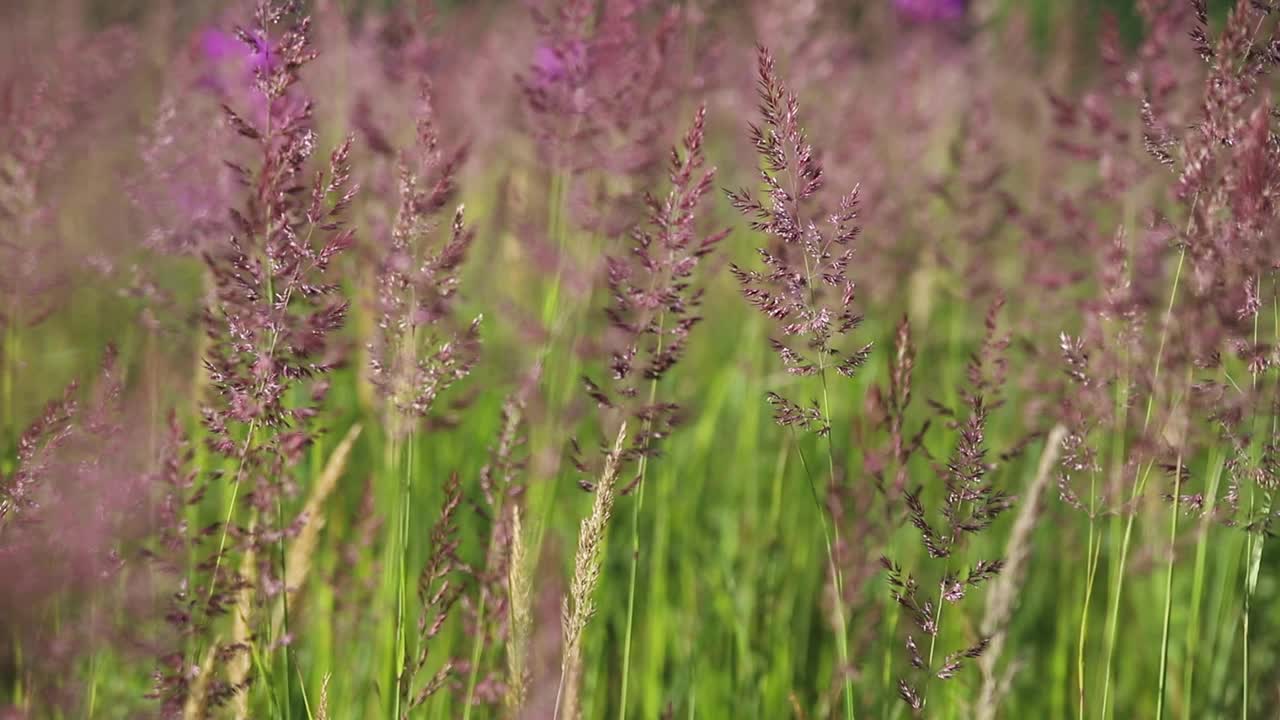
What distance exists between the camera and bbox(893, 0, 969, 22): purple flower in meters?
3.85

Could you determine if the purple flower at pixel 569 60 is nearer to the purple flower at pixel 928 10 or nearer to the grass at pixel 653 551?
the grass at pixel 653 551

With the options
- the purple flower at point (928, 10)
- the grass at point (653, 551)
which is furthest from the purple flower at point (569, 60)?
the purple flower at point (928, 10)

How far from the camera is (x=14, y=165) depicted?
187cm

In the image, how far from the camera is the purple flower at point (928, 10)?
151 inches

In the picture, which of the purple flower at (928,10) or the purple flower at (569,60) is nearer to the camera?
the purple flower at (569,60)

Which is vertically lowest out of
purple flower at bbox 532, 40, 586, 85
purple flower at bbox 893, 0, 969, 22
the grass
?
the grass

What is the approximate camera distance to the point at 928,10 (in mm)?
3854

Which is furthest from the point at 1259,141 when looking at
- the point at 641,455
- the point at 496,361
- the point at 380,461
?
the point at 496,361

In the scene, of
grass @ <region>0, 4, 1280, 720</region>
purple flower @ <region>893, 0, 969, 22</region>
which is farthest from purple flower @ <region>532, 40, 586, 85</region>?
purple flower @ <region>893, 0, 969, 22</region>

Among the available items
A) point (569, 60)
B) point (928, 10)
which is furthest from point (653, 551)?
point (928, 10)

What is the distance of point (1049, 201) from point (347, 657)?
1801 mm

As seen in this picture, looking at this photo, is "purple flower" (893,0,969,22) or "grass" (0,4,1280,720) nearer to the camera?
"grass" (0,4,1280,720)

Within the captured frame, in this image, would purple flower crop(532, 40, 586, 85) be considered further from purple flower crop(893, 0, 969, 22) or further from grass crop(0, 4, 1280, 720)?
purple flower crop(893, 0, 969, 22)

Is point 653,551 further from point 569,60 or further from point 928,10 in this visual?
point 928,10
